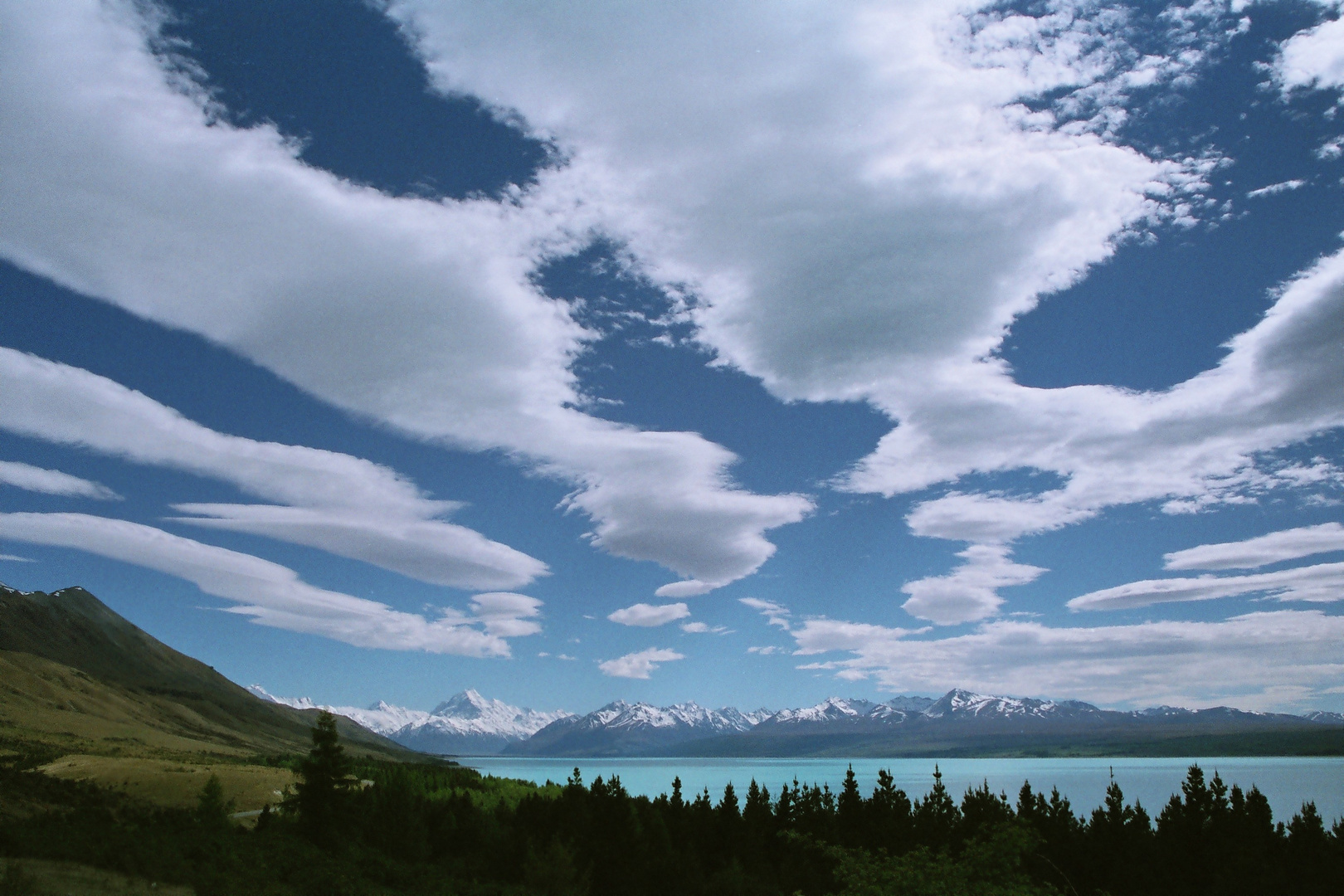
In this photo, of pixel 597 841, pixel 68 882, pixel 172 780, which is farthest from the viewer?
pixel 172 780

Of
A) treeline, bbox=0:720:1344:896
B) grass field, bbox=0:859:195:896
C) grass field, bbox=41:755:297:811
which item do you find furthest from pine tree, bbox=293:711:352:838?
grass field, bbox=0:859:195:896

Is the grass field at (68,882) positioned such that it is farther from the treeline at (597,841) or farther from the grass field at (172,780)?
the grass field at (172,780)

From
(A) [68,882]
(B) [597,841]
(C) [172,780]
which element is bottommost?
(C) [172,780]

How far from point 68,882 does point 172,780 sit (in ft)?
262

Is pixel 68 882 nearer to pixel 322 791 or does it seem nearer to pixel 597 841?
pixel 322 791

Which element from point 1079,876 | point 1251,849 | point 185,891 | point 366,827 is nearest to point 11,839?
point 185,891

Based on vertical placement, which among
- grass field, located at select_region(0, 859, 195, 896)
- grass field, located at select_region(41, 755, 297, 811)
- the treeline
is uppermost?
grass field, located at select_region(0, 859, 195, 896)

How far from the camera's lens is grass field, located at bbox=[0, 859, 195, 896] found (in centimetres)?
2531

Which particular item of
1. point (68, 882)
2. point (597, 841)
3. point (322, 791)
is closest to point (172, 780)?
point (322, 791)

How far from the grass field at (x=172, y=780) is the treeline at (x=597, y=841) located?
18.2m

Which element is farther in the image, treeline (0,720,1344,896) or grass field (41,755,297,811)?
grass field (41,755,297,811)

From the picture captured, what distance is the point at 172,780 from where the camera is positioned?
308 feet

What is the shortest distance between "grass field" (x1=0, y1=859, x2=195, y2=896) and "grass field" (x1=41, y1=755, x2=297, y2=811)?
57906 mm

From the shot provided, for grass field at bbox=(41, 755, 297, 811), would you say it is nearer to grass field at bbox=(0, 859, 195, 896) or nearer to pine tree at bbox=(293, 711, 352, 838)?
pine tree at bbox=(293, 711, 352, 838)
